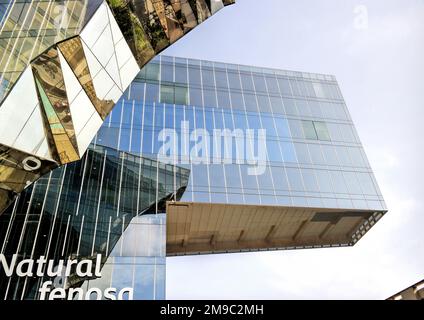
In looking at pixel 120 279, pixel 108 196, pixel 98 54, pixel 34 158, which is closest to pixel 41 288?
pixel 120 279

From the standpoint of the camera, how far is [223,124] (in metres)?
33.9

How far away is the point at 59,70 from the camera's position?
43.3 feet

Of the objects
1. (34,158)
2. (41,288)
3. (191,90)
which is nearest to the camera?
(34,158)

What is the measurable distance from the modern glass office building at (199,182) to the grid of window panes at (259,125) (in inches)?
4.5

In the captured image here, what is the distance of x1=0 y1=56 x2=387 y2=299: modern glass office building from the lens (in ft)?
73.0

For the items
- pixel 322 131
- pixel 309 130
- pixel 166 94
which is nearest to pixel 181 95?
pixel 166 94

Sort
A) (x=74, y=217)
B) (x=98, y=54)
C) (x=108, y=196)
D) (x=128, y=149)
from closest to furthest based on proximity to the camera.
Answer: (x=98, y=54) < (x=74, y=217) < (x=108, y=196) < (x=128, y=149)

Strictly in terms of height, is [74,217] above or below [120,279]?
above

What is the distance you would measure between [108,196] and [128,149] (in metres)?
5.36

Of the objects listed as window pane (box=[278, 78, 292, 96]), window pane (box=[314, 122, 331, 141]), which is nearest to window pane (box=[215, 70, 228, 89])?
window pane (box=[278, 78, 292, 96])

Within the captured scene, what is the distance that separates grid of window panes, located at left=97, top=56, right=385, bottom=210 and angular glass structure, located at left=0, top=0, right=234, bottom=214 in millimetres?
13175
